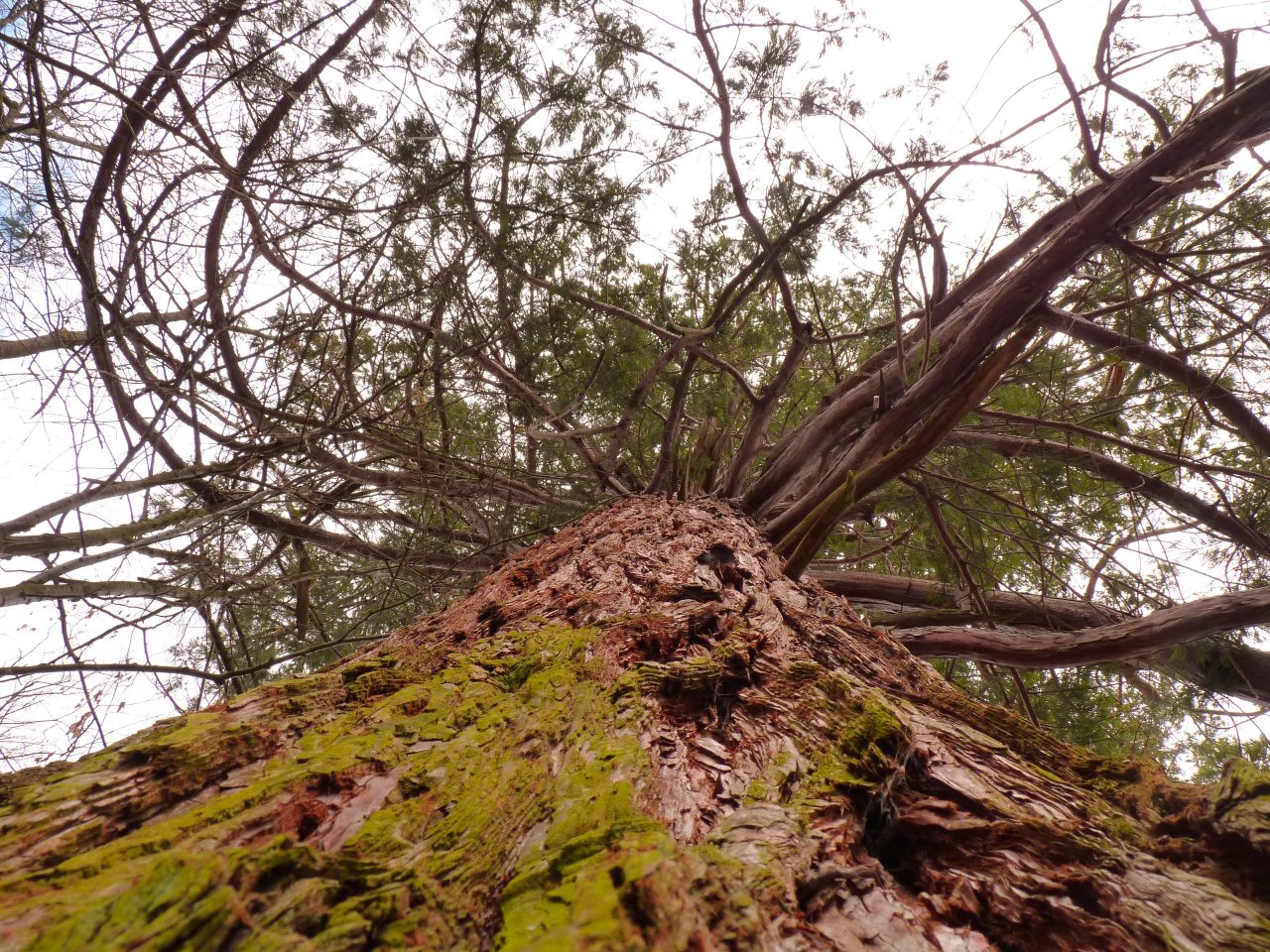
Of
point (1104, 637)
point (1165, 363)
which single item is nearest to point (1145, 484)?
point (1165, 363)

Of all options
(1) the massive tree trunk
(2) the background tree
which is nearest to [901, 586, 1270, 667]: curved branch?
(2) the background tree

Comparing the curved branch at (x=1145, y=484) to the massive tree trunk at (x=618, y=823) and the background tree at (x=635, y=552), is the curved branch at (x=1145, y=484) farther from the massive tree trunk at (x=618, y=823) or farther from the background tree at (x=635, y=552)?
the massive tree trunk at (x=618, y=823)

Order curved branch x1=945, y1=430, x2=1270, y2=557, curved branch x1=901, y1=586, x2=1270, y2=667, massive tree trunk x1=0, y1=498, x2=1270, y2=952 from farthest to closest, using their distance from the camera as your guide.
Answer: curved branch x1=945, y1=430, x2=1270, y2=557, curved branch x1=901, y1=586, x2=1270, y2=667, massive tree trunk x1=0, y1=498, x2=1270, y2=952

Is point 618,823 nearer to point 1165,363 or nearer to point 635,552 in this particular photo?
point 635,552

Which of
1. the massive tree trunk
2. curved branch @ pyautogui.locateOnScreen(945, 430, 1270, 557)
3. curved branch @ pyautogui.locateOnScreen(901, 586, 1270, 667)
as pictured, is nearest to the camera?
the massive tree trunk

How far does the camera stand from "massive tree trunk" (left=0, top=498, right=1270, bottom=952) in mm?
503

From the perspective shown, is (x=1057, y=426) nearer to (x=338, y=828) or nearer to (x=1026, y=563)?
(x=1026, y=563)

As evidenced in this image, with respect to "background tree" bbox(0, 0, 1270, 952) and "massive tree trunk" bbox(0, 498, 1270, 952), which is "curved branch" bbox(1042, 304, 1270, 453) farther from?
"massive tree trunk" bbox(0, 498, 1270, 952)

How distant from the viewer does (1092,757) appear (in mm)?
973

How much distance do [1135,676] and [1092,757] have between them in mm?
3038

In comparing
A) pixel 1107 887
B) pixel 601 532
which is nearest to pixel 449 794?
pixel 1107 887

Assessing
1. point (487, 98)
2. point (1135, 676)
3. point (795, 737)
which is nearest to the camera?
point (795, 737)

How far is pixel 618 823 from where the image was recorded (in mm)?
628

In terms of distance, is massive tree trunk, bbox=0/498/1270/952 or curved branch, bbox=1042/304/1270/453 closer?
massive tree trunk, bbox=0/498/1270/952
